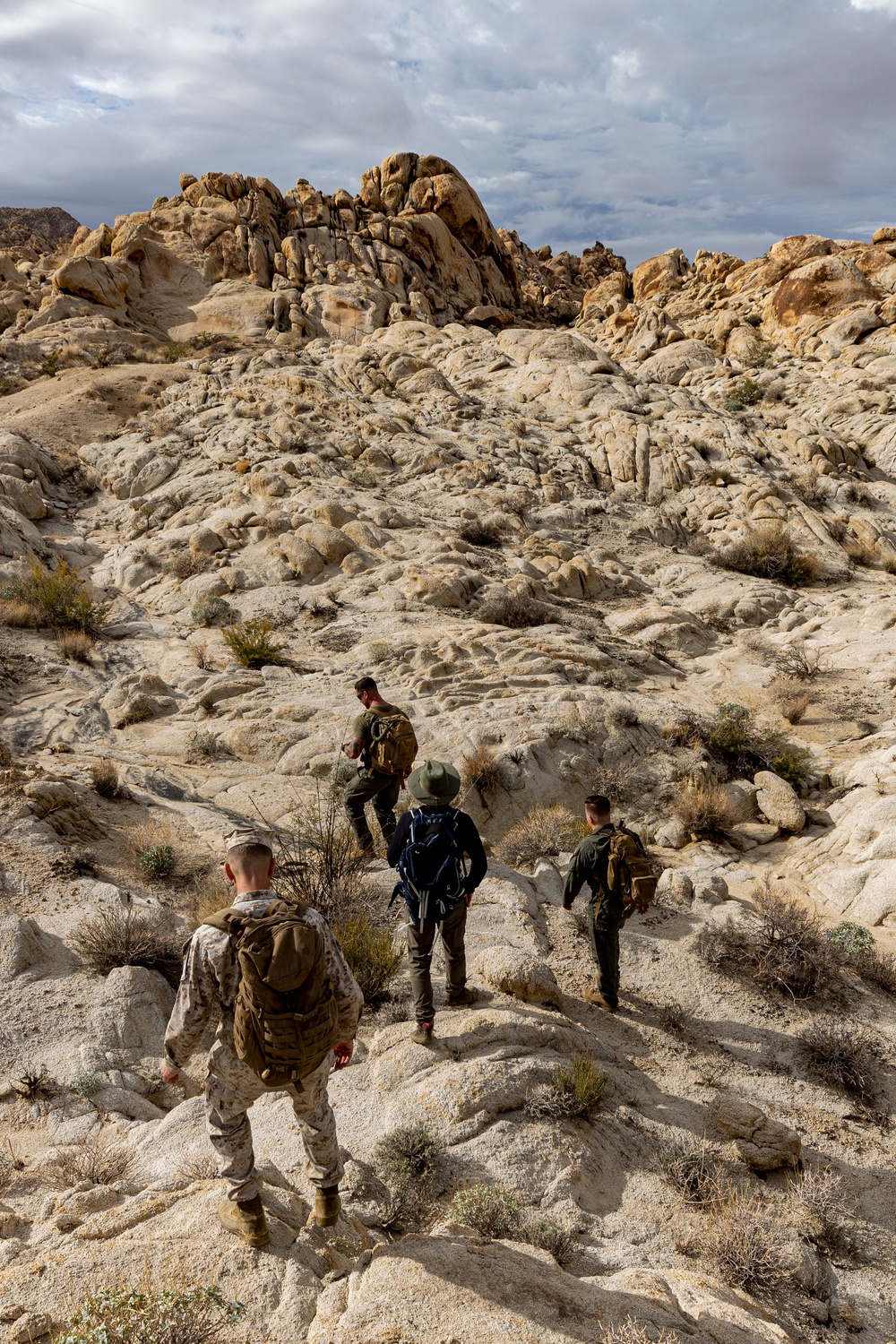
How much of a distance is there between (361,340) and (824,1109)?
27.5 metres

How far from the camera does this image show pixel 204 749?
9164 millimetres

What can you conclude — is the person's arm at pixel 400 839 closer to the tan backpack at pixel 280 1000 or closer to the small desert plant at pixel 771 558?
the tan backpack at pixel 280 1000

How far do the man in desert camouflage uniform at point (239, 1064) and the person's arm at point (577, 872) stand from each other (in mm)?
2538

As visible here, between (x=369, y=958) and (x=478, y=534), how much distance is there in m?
12.2

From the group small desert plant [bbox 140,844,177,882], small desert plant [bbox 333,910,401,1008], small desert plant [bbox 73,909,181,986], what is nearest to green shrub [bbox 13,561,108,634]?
small desert plant [bbox 140,844,177,882]

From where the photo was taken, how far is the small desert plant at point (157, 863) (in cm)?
650

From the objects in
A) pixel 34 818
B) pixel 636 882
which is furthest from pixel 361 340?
pixel 636 882

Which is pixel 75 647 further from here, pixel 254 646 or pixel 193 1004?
pixel 193 1004

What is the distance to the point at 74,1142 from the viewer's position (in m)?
3.88

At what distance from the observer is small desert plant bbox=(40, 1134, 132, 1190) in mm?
3439

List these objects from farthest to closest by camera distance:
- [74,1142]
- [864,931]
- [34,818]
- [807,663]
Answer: [807,663], [34,818], [864,931], [74,1142]

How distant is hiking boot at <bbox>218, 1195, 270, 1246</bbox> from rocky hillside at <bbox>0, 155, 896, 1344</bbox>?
62 mm

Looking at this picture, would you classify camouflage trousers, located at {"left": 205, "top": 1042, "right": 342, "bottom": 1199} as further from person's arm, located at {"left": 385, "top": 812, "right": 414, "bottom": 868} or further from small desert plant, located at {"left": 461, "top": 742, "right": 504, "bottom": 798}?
small desert plant, located at {"left": 461, "top": 742, "right": 504, "bottom": 798}

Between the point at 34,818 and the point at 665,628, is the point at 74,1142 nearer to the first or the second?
the point at 34,818
